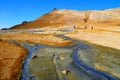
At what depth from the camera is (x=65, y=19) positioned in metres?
76.6

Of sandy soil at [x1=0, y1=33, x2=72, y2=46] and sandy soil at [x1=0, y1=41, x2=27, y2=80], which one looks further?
sandy soil at [x1=0, y1=33, x2=72, y2=46]

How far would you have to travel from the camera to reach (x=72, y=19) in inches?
3002

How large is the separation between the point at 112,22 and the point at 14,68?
52528 mm

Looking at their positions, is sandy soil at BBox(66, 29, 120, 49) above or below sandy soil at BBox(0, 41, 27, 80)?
below

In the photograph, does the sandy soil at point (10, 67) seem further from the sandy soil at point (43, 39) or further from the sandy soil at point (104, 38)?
the sandy soil at point (43, 39)

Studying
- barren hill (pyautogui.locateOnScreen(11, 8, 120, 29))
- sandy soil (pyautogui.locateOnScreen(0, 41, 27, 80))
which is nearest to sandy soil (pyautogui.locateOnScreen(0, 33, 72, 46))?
sandy soil (pyautogui.locateOnScreen(0, 41, 27, 80))

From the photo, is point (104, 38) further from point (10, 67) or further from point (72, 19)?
point (72, 19)

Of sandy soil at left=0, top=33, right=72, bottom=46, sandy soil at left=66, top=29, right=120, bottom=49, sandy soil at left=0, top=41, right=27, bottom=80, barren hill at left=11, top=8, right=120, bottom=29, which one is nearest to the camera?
sandy soil at left=0, top=41, right=27, bottom=80

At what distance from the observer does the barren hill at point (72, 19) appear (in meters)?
72.7

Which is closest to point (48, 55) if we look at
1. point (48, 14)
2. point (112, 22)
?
point (112, 22)

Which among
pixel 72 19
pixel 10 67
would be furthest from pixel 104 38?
pixel 72 19

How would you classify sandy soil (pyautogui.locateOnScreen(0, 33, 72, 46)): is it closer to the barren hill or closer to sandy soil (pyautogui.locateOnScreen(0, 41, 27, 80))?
sandy soil (pyautogui.locateOnScreen(0, 41, 27, 80))

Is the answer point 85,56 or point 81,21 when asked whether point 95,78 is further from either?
point 81,21

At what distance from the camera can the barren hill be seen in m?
72.7
